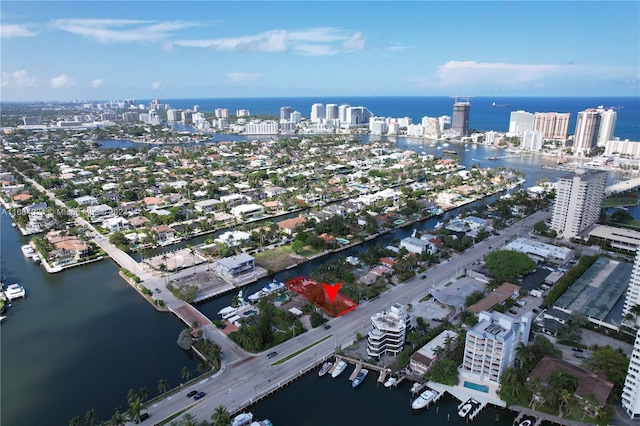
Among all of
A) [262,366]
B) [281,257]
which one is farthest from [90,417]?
[281,257]

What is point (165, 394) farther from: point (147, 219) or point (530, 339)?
point (147, 219)

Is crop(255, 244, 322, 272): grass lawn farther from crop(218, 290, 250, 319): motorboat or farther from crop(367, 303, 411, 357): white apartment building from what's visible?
crop(367, 303, 411, 357): white apartment building

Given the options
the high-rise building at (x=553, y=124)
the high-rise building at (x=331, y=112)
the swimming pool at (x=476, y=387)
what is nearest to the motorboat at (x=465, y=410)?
the swimming pool at (x=476, y=387)

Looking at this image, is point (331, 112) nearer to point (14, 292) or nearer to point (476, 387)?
point (14, 292)

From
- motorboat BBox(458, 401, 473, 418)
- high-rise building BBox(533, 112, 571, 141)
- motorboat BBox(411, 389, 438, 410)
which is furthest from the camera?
high-rise building BBox(533, 112, 571, 141)

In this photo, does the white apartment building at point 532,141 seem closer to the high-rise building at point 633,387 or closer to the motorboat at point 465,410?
the high-rise building at point 633,387

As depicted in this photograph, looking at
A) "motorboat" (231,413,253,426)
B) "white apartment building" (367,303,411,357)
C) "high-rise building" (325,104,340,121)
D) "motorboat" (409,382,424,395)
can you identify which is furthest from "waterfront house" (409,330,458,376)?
"high-rise building" (325,104,340,121)
